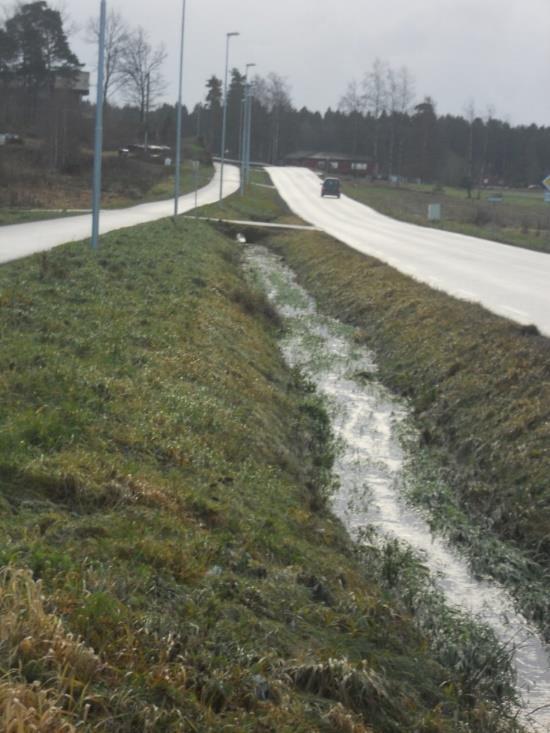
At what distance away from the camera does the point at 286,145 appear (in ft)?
527

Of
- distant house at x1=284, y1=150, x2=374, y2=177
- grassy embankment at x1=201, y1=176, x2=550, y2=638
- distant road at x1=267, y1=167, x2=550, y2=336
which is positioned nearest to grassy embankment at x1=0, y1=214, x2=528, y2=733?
grassy embankment at x1=201, y1=176, x2=550, y2=638

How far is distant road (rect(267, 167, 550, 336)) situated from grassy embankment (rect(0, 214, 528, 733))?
731cm

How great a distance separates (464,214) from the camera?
212 feet

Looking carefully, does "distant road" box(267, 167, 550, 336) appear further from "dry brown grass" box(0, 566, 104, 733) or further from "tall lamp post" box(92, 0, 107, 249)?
"dry brown grass" box(0, 566, 104, 733)

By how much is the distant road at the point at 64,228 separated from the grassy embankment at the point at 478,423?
8373 millimetres

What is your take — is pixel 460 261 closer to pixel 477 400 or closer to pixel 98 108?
pixel 98 108

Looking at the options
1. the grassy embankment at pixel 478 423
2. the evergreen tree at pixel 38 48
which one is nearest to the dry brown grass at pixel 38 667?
the grassy embankment at pixel 478 423

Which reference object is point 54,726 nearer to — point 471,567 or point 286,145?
point 471,567

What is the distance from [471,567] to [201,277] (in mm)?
14051

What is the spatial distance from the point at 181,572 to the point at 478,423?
724 centimetres

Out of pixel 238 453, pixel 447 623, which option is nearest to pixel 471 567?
pixel 447 623

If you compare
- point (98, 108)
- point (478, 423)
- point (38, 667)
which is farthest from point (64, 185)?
point (38, 667)

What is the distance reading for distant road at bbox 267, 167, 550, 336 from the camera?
19744mm

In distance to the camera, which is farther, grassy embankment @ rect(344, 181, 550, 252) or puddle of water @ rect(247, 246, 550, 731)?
grassy embankment @ rect(344, 181, 550, 252)
